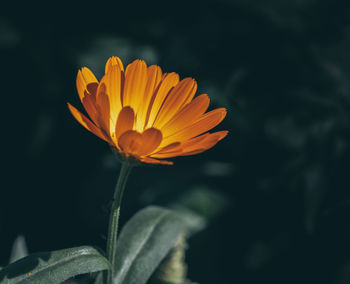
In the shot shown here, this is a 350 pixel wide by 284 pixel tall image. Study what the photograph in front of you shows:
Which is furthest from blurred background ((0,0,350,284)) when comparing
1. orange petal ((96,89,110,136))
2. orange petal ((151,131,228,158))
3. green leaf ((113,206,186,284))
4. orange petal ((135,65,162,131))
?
orange petal ((96,89,110,136))

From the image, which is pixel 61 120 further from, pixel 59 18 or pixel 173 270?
pixel 173 270

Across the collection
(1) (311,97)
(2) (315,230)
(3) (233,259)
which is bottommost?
(3) (233,259)

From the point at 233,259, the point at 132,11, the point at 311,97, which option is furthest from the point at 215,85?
the point at 233,259

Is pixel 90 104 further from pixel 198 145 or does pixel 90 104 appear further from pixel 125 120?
pixel 198 145

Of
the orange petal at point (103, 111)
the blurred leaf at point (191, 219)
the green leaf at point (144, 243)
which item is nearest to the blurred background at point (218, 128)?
the blurred leaf at point (191, 219)

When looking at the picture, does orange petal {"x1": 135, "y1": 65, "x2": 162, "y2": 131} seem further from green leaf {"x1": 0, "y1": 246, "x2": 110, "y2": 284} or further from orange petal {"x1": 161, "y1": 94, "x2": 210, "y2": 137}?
green leaf {"x1": 0, "y1": 246, "x2": 110, "y2": 284}

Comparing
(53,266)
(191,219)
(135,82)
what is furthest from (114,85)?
(191,219)

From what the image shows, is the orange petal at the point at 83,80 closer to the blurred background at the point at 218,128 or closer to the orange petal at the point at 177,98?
the orange petal at the point at 177,98
